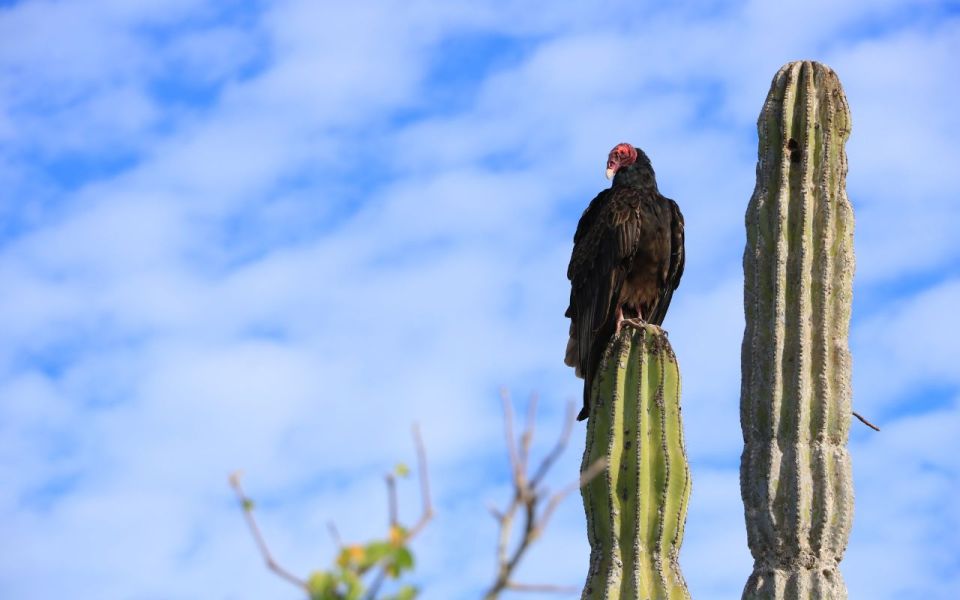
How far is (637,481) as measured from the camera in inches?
207

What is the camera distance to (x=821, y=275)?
6066 millimetres

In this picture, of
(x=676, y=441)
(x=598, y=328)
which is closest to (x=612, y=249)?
(x=598, y=328)

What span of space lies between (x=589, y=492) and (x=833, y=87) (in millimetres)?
2342

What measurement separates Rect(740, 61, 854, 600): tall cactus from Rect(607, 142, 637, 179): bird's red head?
0.72 m

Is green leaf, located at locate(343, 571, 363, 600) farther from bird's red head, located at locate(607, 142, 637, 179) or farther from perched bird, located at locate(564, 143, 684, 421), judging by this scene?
bird's red head, located at locate(607, 142, 637, 179)

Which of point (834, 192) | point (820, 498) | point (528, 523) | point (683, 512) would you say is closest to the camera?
point (528, 523)

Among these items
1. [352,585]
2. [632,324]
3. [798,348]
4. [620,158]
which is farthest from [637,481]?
[352,585]

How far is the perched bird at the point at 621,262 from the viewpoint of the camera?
634 cm

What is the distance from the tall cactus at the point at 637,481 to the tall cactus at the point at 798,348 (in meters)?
0.73

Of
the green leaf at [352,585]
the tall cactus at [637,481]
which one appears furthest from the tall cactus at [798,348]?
the green leaf at [352,585]

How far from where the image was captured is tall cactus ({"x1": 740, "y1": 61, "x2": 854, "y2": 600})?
5.82 metres

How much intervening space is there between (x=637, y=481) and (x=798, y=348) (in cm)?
115

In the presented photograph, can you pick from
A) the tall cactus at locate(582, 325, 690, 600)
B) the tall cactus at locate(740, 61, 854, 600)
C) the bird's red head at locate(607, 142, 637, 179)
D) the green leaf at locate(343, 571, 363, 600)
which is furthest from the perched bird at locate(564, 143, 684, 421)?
the green leaf at locate(343, 571, 363, 600)

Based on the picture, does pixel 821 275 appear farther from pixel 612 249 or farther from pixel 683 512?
pixel 683 512
